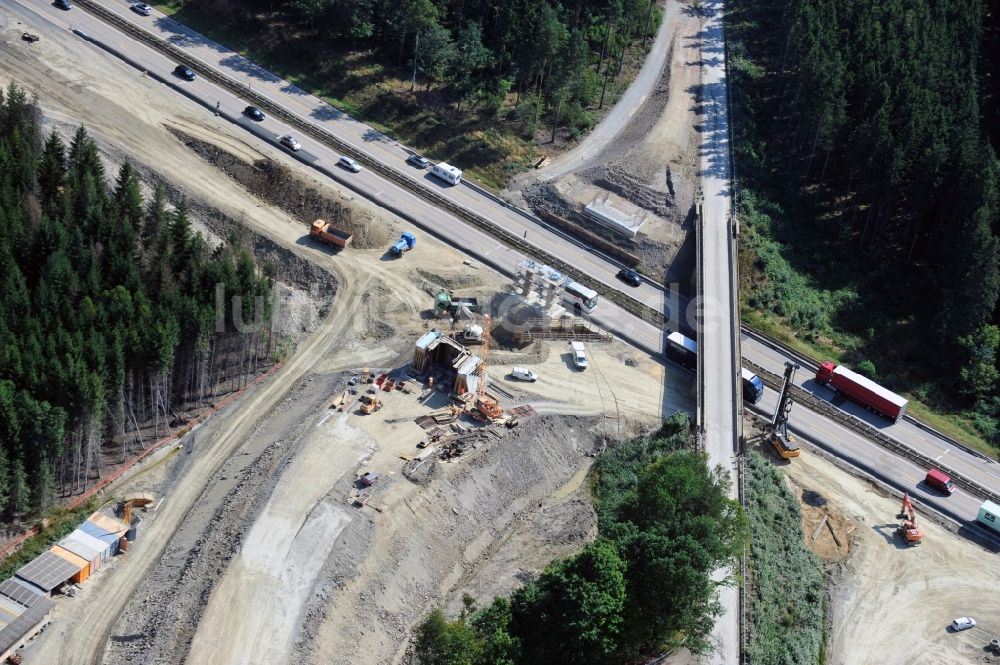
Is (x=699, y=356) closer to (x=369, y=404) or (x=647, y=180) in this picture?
(x=647, y=180)

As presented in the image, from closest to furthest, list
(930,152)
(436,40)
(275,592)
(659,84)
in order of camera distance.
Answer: (275,592) → (930,152) → (436,40) → (659,84)

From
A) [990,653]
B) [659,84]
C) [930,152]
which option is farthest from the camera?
[659,84]

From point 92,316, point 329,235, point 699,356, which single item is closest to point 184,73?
point 329,235

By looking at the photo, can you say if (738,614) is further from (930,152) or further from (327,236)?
(930,152)

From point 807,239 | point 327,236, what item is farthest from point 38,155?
Result: point 807,239

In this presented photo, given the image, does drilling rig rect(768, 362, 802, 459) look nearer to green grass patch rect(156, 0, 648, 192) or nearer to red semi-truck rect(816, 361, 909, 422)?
red semi-truck rect(816, 361, 909, 422)

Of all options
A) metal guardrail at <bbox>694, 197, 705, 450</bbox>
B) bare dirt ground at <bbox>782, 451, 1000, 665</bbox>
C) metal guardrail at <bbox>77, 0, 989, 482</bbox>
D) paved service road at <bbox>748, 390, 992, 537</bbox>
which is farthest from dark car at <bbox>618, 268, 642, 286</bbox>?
bare dirt ground at <bbox>782, 451, 1000, 665</bbox>
